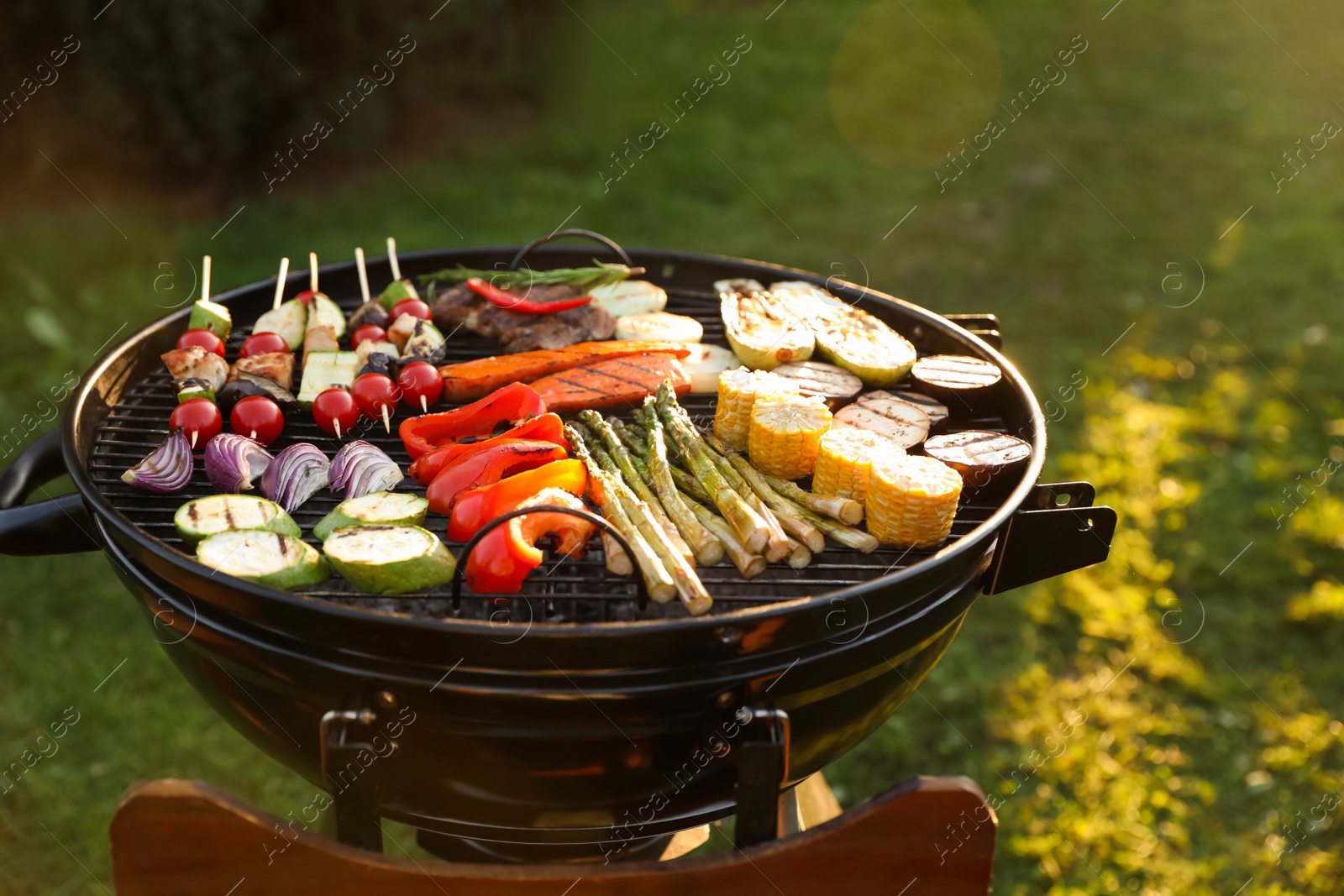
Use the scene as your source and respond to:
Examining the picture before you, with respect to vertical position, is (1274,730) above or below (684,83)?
below

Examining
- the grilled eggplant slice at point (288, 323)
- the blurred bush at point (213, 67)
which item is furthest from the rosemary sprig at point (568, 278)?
the blurred bush at point (213, 67)

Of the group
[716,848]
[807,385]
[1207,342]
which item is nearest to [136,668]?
[716,848]

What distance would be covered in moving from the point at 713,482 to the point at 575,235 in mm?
1361

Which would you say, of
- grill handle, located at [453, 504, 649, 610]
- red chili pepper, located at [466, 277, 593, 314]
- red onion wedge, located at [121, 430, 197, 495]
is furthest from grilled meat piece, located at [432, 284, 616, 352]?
grill handle, located at [453, 504, 649, 610]

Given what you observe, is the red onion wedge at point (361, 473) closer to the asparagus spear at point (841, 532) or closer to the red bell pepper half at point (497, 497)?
the red bell pepper half at point (497, 497)

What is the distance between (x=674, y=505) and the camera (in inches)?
123

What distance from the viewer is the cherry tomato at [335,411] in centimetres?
358

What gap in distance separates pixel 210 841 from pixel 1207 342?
8.82 m

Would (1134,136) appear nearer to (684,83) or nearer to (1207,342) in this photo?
(1207,342)

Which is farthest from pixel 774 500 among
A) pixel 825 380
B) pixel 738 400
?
pixel 825 380

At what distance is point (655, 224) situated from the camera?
34.1ft

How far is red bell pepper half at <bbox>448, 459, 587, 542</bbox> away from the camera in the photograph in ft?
9.82

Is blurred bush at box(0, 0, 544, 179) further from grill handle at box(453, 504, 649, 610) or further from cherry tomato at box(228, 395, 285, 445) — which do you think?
grill handle at box(453, 504, 649, 610)

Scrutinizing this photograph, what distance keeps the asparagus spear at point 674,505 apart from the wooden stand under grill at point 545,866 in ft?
2.62
